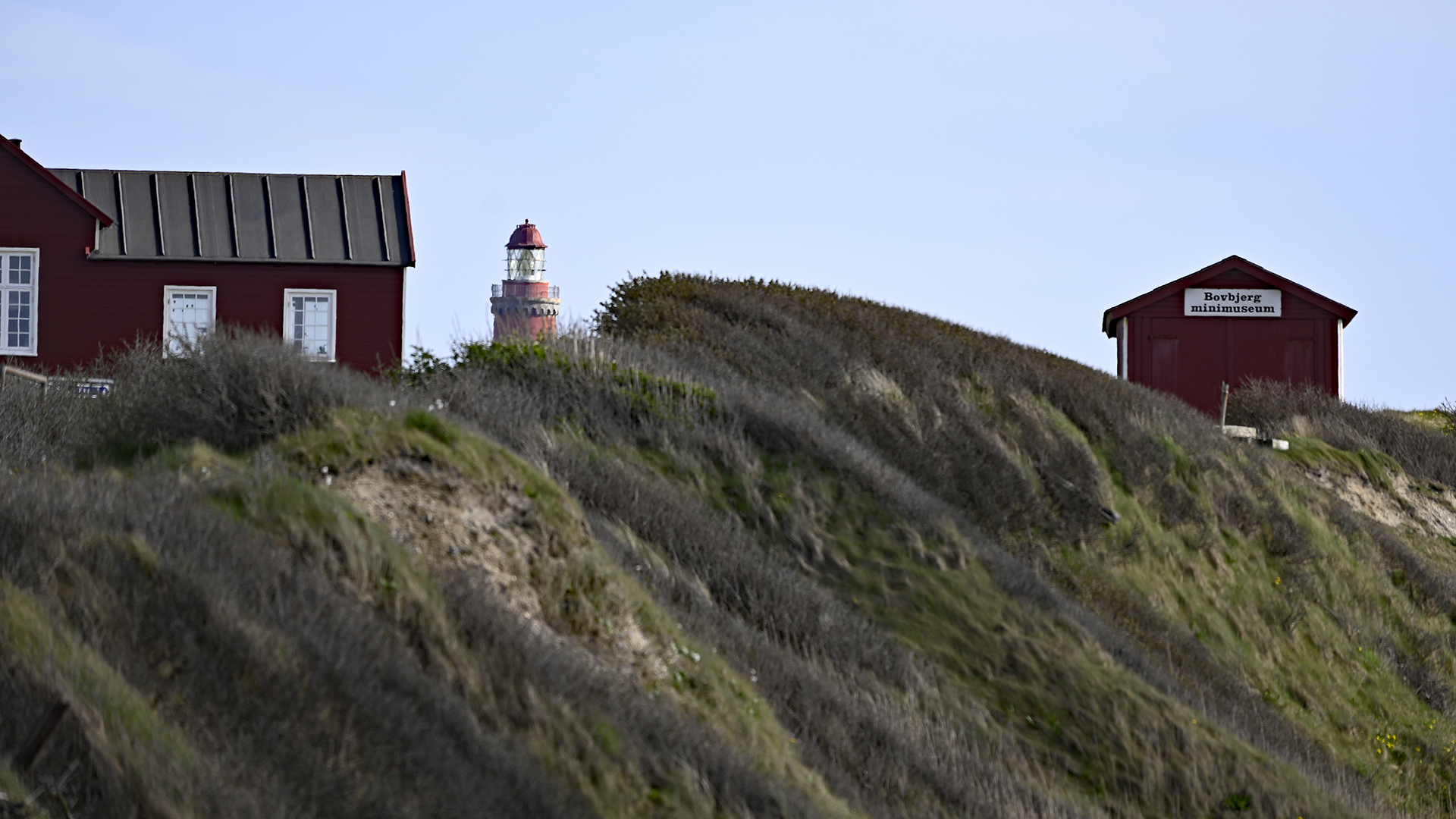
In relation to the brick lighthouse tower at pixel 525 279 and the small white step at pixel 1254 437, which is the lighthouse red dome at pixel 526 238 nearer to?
the brick lighthouse tower at pixel 525 279

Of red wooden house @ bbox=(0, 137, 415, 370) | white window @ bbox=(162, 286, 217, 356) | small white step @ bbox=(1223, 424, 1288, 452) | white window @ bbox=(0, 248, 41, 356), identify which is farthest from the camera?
white window @ bbox=(162, 286, 217, 356)

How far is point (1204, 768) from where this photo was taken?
955 centimetres

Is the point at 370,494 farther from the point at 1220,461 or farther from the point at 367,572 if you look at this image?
the point at 1220,461

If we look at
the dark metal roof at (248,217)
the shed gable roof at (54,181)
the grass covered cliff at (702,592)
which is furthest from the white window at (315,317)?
the grass covered cliff at (702,592)

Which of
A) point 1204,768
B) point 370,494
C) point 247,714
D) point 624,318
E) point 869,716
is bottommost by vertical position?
point 1204,768

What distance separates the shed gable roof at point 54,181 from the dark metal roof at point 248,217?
419 millimetres

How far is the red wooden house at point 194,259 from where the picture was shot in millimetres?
22344

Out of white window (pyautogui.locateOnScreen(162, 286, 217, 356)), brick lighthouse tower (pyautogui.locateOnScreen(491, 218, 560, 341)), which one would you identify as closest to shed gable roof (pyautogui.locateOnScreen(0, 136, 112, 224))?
white window (pyautogui.locateOnScreen(162, 286, 217, 356))

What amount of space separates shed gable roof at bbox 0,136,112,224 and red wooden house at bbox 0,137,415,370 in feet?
0.08

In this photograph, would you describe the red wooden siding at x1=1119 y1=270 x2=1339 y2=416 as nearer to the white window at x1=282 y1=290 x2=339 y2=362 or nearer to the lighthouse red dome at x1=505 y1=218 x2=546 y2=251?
the white window at x1=282 y1=290 x2=339 y2=362

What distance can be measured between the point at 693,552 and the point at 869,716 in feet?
6.44

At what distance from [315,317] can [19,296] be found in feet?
16.0

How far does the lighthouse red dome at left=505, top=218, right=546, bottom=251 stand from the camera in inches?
3273

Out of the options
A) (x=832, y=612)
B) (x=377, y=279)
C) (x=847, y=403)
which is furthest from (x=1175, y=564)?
(x=377, y=279)
